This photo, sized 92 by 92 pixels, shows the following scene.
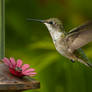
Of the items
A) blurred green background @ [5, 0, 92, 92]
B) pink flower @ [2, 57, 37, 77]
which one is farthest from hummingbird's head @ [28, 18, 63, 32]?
blurred green background @ [5, 0, 92, 92]

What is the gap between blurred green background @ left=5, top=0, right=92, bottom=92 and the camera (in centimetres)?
284

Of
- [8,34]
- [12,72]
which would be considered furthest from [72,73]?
[12,72]

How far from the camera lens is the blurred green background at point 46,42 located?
2.84 metres

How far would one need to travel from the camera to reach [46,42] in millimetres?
3016

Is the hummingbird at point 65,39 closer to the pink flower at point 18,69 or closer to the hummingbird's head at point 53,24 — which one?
the hummingbird's head at point 53,24

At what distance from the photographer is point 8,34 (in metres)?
3.15

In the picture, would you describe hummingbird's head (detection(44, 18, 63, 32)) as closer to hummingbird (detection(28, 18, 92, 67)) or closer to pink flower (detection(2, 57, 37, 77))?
hummingbird (detection(28, 18, 92, 67))

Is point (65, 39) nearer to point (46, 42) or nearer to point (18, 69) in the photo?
point (18, 69)

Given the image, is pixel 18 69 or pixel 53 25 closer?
pixel 18 69

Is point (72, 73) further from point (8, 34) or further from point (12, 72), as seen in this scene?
point (12, 72)

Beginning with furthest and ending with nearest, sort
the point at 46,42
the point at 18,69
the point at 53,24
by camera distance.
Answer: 1. the point at 46,42
2. the point at 53,24
3. the point at 18,69

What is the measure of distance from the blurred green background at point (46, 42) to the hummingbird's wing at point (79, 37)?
4.08 feet

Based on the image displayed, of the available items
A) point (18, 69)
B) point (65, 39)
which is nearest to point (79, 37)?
point (65, 39)

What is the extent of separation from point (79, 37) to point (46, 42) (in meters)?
1.49
